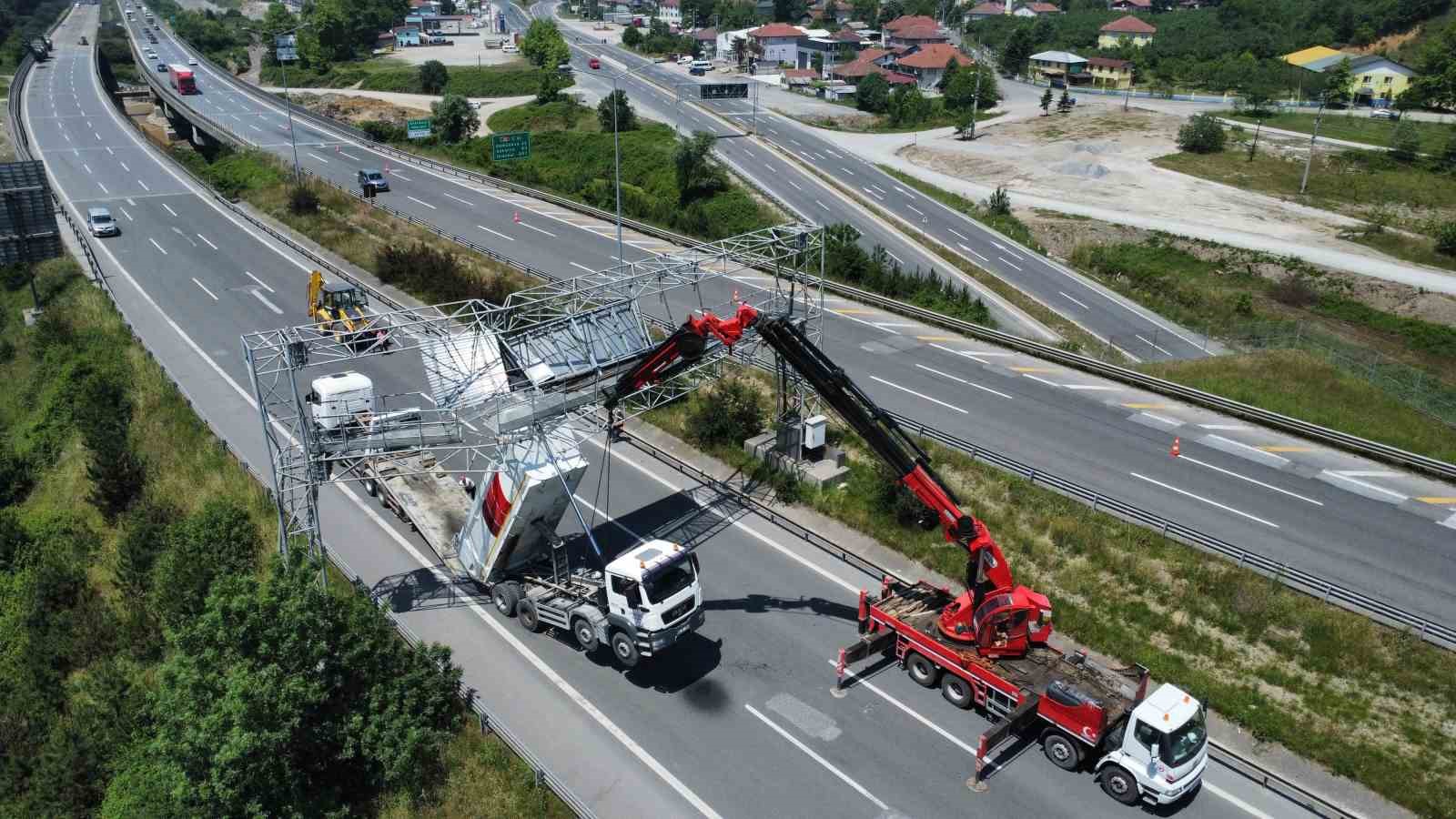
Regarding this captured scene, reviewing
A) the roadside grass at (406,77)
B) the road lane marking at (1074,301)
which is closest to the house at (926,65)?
the roadside grass at (406,77)

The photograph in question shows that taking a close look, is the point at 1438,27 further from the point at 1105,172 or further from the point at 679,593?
Result: the point at 679,593

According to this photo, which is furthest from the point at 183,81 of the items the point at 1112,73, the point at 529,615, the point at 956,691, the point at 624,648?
the point at 956,691

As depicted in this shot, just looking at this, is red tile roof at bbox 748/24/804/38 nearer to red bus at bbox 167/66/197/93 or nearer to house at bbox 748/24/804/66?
house at bbox 748/24/804/66

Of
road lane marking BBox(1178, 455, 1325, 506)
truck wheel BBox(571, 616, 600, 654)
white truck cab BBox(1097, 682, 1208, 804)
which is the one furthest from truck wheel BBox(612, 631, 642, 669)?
road lane marking BBox(1178, 455, 1325, 506)

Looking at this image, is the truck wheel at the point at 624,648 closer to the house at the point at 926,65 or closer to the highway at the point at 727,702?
the highway at the point at 727,702

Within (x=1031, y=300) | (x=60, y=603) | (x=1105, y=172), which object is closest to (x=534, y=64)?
(x=1105, y=172)

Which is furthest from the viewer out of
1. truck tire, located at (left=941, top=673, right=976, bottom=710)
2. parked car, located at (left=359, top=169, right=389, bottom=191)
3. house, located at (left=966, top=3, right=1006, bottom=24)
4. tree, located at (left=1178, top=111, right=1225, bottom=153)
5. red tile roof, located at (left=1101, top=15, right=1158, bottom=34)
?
house, located at (left=966, top=3, right=1006, bottom=24)

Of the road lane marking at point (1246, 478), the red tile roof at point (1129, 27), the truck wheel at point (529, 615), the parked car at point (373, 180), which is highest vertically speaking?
the red tile roof at point (1129, 27)
